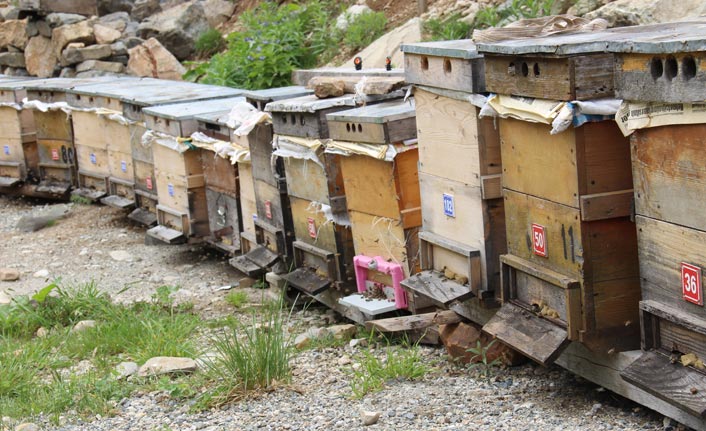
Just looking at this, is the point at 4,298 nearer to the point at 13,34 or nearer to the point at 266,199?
the point at 266,199

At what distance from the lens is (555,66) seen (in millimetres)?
4578

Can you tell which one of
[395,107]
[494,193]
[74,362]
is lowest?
[74,362]

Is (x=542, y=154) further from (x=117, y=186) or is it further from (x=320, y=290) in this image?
(x=117, y=186)

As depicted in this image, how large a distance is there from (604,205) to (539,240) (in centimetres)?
46

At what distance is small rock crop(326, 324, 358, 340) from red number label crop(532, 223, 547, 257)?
7.50 feet

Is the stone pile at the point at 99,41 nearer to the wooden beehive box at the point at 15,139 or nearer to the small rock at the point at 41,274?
the wooden beehive box at the point at 15,139

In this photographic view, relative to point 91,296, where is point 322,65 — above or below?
above

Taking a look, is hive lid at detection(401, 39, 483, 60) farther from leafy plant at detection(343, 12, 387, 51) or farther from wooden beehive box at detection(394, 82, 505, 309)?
leafy plant at detection(343, 12, 387, 51)

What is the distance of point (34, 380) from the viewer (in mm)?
6621

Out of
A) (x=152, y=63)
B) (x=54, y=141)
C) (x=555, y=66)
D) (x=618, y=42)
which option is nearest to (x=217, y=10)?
(x=152, y=63)

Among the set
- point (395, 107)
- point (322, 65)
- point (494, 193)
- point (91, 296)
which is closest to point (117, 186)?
point (91, 296)

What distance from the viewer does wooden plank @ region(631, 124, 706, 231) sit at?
3943 mm

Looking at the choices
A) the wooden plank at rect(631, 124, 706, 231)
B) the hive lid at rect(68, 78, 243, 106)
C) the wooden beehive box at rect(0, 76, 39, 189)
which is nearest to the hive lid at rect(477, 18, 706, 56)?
the wooden plank at rect(631, 124, 706, 231)

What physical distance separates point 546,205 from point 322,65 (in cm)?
1079
